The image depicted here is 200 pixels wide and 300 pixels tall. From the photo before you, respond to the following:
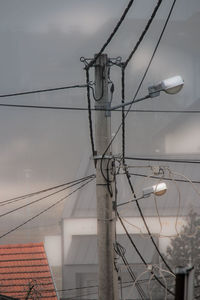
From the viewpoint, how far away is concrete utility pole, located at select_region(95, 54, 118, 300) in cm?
873

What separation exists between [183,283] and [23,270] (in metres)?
15.1

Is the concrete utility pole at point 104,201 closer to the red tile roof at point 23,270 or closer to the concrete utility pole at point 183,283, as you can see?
the concrete utility pole at point 183,283

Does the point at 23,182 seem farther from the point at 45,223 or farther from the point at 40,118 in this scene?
the point at 40,118

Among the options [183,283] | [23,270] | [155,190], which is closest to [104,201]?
[155,190]

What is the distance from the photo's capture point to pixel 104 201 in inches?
348

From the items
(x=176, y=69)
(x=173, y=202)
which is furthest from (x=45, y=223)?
(x=173, y=202)

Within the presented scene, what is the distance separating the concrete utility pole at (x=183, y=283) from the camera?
4.44 meters

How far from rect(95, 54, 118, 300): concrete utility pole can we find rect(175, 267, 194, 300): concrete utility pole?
424cm

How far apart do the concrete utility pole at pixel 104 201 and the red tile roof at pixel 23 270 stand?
867 cm

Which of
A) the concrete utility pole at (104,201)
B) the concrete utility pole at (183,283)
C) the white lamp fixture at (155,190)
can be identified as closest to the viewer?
the concrete utility pole at (183,283)

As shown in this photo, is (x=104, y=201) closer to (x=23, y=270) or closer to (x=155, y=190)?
(x=155, y=190)

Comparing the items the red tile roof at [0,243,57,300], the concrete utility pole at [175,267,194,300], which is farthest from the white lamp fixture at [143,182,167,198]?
the red tile roof at [0,243,57,300]

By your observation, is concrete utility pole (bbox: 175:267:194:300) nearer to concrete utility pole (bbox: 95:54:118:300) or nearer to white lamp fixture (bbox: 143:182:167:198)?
concrete utility pole (bbox: 95:54:118:300)

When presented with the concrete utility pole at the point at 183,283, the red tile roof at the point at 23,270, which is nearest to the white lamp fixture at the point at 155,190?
the concrete utility pole at the point at 183,283
